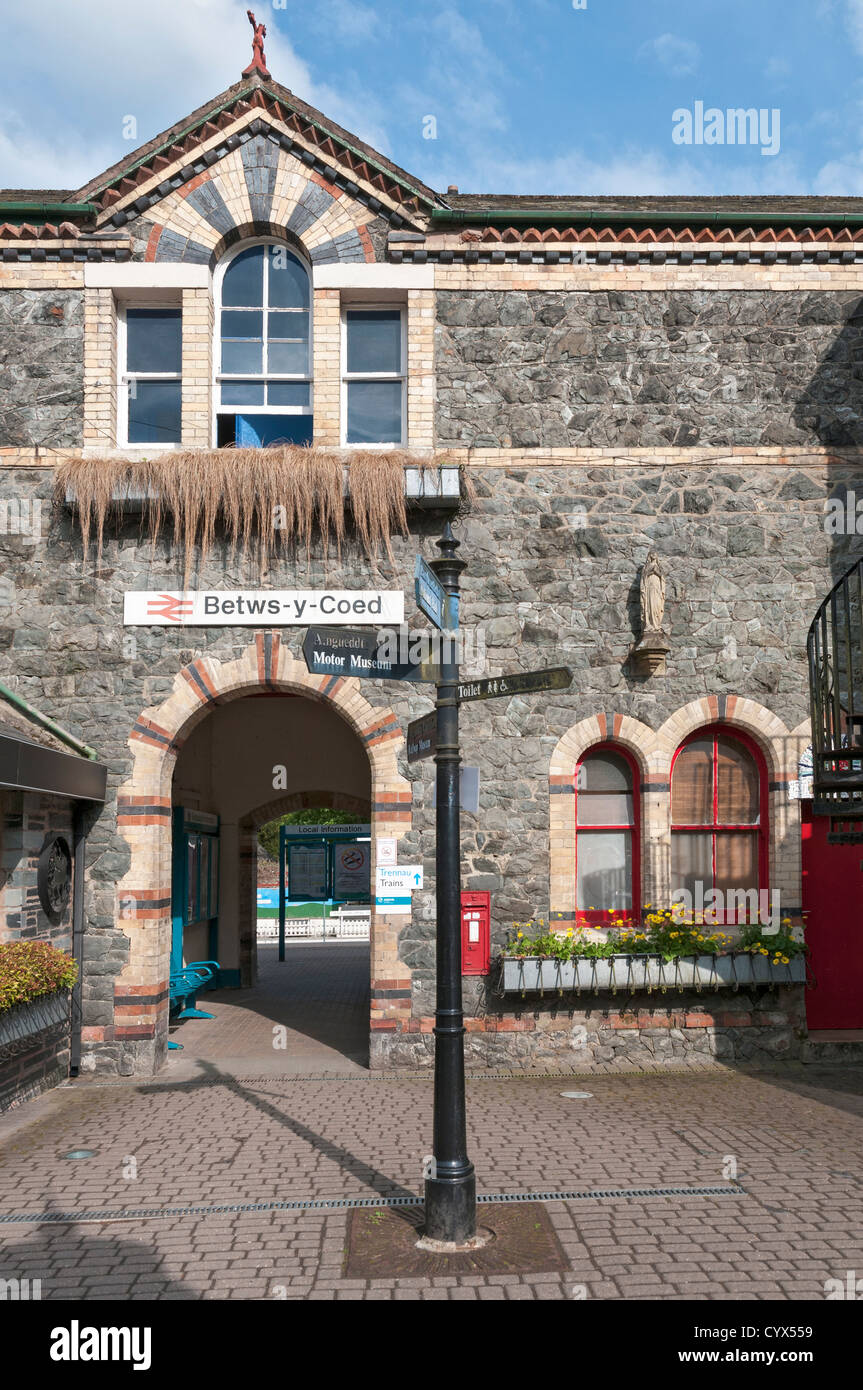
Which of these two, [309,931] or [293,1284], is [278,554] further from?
[309,931]

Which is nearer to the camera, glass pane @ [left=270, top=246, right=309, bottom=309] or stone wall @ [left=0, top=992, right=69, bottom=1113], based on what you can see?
stone wall @ [left=0, top=992, right=69, bottom=1113]

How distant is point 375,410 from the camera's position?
10922 millimetres

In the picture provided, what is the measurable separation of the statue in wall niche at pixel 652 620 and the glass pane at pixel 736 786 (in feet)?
3.94

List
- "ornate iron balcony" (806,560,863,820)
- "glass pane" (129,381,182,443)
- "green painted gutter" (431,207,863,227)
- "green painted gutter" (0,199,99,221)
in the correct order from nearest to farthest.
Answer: "ornate iron balcony" (806,560,863,820)
"green painted gutter" (0,199,99,221)
"green painted gutter" (431,207,863,227)
"glass pane" (129,381,182,443)

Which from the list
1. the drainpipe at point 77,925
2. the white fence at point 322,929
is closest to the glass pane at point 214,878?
the drainpipe at point 77,925

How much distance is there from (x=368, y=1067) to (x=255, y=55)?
10025mm

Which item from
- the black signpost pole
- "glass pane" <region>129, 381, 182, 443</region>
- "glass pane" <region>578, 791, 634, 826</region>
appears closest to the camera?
the black signpost pole

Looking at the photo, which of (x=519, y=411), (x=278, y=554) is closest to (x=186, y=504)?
(x=278, y=554)

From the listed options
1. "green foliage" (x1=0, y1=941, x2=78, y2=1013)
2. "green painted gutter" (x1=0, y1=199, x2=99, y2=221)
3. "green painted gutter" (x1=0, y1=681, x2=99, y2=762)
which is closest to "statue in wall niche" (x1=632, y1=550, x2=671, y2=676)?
"green painted gutter" (x1=0, y1=681, x2=99, y2=762)

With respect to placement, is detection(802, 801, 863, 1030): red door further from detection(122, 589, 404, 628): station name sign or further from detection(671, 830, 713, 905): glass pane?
detection(122, 589, 404, 628): station name sign

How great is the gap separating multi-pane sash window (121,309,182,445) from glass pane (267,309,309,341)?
37.0 inches

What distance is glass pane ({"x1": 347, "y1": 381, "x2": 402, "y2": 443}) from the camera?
35.8 ft

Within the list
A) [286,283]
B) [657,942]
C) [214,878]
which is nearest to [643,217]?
[286,283]

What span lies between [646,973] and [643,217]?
7275 mm
